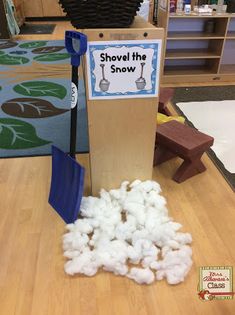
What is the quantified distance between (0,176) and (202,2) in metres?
2.85

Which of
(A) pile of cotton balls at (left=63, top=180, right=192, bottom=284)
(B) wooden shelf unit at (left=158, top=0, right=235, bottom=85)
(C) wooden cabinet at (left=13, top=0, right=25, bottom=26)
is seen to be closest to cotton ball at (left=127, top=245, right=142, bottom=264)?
(A) pile of cotton balls at (left=63, top=180, right=192, bottom=284)

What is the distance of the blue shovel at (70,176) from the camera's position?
1167mm

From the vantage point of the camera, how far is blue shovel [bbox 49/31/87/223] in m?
→ 1.17

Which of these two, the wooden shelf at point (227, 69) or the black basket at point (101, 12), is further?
the wooden shelf at point (227, 69)

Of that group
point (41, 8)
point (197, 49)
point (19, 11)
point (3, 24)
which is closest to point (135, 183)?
point (197, 49)

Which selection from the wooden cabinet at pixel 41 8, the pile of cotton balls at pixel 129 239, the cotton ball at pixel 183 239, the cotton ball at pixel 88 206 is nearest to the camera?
the pile of cotton balls at pixel 129 239

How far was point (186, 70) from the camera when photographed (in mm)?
3264

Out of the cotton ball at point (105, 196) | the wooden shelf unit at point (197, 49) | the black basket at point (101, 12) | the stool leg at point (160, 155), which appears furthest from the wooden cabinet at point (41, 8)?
the cotton ball at point (105, 196)

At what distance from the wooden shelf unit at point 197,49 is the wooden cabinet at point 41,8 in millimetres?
3331

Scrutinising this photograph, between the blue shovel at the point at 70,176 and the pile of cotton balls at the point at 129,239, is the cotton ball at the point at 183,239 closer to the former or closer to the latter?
the pile of cotton balls at the point at 129,239

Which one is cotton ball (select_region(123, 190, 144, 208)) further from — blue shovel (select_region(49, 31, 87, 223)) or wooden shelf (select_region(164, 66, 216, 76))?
wooden shelf (select_region(164, 66, 216, 76))

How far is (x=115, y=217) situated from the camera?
1.33 m

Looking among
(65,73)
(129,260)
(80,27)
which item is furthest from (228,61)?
(129,260)

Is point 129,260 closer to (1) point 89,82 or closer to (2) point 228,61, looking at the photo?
(1) point 89,82
